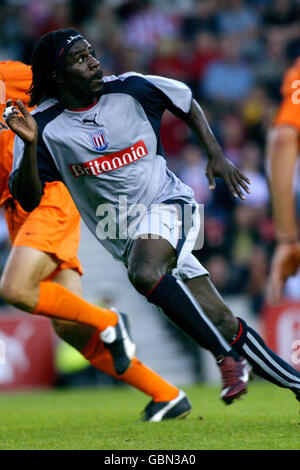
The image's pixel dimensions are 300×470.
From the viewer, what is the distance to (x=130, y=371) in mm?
5379

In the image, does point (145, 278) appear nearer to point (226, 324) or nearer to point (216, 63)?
point (226, 324)

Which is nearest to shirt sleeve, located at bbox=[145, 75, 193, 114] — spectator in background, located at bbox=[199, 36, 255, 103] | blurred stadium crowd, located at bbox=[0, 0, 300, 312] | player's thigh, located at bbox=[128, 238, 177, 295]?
player's thigh, located at bbox=[128, 238, 177, 295]

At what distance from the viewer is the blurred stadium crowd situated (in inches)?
386

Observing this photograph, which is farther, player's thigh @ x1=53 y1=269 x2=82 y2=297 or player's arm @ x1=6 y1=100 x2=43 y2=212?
player's thigh @ x1=53 y1=269 x2=82 y2=297

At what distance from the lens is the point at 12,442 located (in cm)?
435

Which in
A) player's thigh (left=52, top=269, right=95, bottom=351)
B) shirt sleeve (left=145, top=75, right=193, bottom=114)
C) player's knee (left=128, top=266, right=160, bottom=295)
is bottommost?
player's thigh (left=52, top=269, right=95, bottom=351)

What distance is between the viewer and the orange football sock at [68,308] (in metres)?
4.99

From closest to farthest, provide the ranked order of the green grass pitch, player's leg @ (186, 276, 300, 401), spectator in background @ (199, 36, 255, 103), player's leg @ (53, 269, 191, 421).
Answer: the green grass pitch < player's leg @ (186, 276, 300, 401) < player's leg @ (53, 269, 191, 421) < spectator in background @ (199, 36, 255, 103)

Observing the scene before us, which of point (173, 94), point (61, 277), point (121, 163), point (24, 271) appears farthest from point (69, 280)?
point (173, 94)

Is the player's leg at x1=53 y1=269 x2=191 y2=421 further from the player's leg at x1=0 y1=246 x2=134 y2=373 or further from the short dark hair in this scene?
the short dark hair

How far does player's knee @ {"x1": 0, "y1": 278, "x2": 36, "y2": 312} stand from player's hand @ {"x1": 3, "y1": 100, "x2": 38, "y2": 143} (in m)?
0.99

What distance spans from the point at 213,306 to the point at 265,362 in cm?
41
